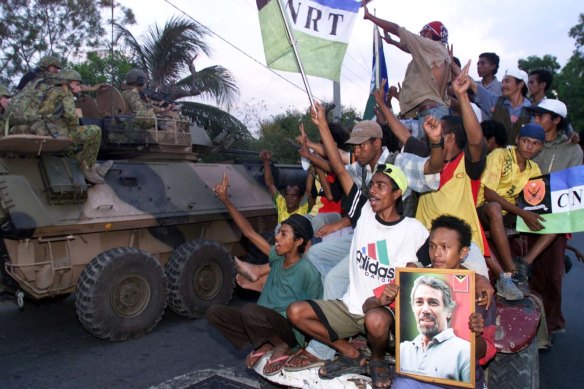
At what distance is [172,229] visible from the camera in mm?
7184

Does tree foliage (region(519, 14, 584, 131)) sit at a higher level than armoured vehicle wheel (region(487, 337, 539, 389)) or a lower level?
higher

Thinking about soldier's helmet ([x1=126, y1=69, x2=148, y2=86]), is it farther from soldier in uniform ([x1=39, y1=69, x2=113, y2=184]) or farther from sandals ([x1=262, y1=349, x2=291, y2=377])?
sandals ([x1=262, y1=349, x2=291, y2=377])

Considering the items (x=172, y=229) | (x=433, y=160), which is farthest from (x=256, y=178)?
(x=433, y=160)

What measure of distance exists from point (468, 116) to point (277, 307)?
164 cm

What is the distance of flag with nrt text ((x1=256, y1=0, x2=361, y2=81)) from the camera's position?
4.55 metres

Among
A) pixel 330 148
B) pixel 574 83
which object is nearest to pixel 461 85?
pixel 330 148

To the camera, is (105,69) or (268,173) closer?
(268,173)

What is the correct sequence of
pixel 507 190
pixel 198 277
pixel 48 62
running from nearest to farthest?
1. pixel 507 190
2. pixel 198 277
3. pixel 48 62

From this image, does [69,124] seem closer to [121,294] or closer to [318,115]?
[121,294]

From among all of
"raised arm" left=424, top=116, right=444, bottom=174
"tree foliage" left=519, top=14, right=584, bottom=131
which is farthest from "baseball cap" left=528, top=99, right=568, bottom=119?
"tree foliage" left=519, top=14, right=584, bottom=131

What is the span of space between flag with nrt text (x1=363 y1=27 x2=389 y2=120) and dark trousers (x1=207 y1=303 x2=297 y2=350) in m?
3.10

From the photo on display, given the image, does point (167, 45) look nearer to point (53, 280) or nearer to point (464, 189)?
point (53, 280)

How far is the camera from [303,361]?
344 cm

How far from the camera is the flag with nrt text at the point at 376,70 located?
613 cm
